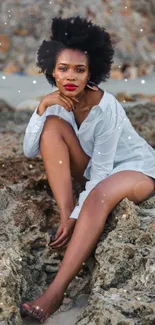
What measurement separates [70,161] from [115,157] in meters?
0.20

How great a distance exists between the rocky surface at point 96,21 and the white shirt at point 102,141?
218 centimetres

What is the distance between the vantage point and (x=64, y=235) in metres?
2.45

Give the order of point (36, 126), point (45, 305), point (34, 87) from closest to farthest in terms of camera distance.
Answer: point (45, 305) < point (36, 126) < point (34, 87)

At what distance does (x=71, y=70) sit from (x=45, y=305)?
0.91 meters

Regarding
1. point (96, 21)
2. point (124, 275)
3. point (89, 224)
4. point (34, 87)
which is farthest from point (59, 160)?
point (96, 21)

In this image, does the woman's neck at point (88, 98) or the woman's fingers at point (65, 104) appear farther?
the woman's neck at point (88, 98)

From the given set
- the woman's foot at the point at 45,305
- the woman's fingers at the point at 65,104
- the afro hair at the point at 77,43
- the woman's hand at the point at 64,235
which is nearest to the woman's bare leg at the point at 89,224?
the woman's foot at the point at 45,305

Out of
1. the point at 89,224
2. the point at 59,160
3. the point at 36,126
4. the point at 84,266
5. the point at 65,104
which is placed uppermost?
the point at 65,104

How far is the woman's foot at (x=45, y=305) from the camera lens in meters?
2.10

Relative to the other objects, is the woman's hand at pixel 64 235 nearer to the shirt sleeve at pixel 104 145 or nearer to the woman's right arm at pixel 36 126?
the shirt sleeve at pixel 104 145

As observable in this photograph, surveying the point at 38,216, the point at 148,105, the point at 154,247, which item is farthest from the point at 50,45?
the point at 148,105

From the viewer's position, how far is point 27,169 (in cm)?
305

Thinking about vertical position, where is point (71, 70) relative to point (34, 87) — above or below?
above

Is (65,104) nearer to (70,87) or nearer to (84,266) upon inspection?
(70,87)
